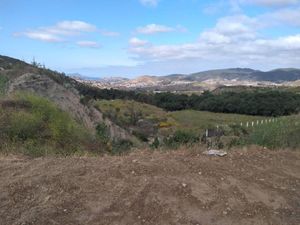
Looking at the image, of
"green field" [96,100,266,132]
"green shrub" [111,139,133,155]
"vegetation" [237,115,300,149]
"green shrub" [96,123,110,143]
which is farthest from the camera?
"green field" [96,100,266,132]

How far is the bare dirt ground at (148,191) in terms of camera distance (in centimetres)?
503

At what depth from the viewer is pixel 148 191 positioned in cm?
544

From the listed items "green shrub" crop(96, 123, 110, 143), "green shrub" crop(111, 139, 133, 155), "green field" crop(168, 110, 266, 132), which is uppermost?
"green shrub" crop(111, 139, 133, 155)

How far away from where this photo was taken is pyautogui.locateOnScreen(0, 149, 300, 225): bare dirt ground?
5.03 m

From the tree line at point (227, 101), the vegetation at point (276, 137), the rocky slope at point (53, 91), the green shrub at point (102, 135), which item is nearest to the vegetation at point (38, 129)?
the green shrub at point (102, 135)

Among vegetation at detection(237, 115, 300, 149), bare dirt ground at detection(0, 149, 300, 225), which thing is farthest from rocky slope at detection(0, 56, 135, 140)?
bare dirt ground at detection(0, 149, 300, 225)

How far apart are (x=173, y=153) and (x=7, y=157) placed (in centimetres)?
257

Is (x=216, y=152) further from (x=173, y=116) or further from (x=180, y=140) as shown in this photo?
(x=173, y=116)

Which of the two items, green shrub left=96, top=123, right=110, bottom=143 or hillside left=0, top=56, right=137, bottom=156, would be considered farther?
hillside left=0, top=56, right=137, bottom=156

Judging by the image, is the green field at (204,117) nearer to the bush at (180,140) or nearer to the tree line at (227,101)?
the tree line at (227,101)

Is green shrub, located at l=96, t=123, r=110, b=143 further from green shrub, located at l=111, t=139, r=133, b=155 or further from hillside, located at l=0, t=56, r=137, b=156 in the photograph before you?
hillside, located at l=0, t=56, r=137, b=156

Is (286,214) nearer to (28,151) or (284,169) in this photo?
(284,169)

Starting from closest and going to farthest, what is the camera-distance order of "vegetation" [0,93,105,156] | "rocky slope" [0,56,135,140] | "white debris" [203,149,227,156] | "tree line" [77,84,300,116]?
"white debris" [203,149,227,156]
"vegetation" [0,93,105,156]
"rocky slope" [0,56,135,140]
"tree line" [77,84,300,116]

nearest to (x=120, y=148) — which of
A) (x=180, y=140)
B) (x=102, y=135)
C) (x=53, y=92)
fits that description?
(x=180, y=140)
